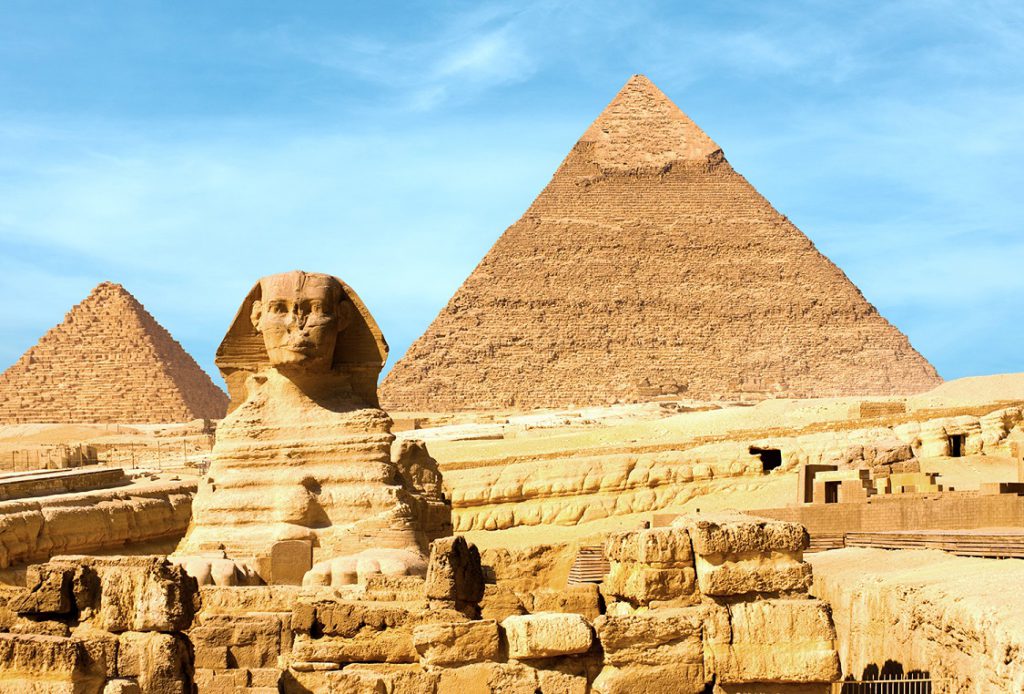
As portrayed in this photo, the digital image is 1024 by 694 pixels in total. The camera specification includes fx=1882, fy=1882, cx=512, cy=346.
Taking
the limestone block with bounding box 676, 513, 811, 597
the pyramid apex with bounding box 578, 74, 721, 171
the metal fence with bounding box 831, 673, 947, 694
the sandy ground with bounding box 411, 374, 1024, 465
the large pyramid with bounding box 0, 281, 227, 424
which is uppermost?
the pyramid apex with bounding box 578, 74, 721, 171

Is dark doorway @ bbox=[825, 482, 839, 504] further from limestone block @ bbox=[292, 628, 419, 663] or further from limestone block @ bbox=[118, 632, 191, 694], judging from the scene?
limestone block @ bbox=[118, 632, 191, 694]

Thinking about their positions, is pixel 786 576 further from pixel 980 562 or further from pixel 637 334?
pixel 637 334

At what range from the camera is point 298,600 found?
459 cm

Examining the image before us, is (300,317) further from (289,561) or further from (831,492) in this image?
(831,492)

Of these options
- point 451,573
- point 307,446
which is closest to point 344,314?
point 307,446

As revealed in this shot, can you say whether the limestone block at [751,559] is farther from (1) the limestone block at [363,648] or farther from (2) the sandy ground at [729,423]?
(2) the sandy ground at [729,423]

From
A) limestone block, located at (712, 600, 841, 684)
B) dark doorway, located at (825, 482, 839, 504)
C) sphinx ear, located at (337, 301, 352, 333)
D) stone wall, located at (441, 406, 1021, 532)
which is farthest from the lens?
stone wall, located at (441, 406, 1021, 532)

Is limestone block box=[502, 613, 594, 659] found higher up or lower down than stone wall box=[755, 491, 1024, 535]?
lower down

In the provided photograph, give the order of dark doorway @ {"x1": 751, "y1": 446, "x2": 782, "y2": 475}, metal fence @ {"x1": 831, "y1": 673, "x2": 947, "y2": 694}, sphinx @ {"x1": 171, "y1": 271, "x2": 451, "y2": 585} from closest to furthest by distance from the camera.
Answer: metal fence @ {"x1": 831, "y1": 673, "x2": 947, "y2": 694}
sphinx @ {"x1": 171, "y1": 271, "x2": 451, "y2": 585}
dark doorway @ {"x1": 751, "y1": 446, "x2": 782, "y2": 475}

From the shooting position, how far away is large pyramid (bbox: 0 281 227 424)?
5246 inches

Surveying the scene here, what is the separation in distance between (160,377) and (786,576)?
133 metres

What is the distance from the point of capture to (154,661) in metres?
4.16

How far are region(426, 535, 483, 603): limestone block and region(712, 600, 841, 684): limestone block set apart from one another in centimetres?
69

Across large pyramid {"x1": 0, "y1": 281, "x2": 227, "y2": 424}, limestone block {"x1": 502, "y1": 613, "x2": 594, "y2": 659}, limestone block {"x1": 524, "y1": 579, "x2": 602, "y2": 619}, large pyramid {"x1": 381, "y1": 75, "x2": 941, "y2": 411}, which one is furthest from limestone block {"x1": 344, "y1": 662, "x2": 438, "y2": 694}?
large pyramid {"x1": 381, "y1": 75, "x2": 941, "y2": 411}
